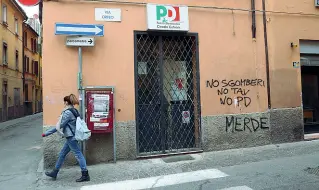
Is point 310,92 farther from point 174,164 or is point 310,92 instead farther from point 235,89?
point 174,164

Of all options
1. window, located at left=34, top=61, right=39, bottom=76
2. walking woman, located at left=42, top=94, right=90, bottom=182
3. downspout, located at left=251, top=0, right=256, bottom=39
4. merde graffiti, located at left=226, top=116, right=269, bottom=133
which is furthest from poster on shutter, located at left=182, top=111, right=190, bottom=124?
window, located at left=34, top=61, right=39, bottom=76

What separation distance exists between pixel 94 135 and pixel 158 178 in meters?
1.85

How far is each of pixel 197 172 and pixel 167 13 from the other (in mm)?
3704

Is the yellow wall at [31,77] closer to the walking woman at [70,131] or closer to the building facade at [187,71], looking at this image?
the building facade at [187,71]

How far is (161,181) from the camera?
5.30 m

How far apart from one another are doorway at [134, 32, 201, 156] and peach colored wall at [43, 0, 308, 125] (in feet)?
0.87

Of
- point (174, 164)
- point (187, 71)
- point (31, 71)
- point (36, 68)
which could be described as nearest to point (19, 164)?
point (174, 164)

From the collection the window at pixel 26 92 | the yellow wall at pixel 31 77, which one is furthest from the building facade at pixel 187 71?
the yellow wall at pixel 31 77

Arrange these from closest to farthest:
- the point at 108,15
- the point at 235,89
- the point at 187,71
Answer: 1. the point at 108,15
2. the point at 187,71
3. the point at 235,89

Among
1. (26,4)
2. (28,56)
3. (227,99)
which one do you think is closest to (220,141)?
(227,99)

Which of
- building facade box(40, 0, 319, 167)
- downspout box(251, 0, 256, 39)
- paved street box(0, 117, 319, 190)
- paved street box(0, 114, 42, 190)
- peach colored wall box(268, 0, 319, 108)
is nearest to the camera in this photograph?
paved street box(0, 117, 319, 190)

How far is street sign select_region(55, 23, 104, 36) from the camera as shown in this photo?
6.21 meters

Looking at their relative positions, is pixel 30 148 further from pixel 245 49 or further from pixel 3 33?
pixel 3 33

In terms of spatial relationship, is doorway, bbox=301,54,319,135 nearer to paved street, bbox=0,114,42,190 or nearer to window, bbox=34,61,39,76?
paved street, bbox=0,114,42,190
